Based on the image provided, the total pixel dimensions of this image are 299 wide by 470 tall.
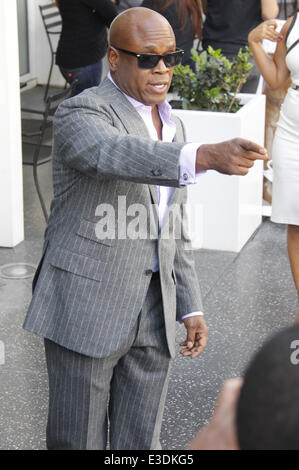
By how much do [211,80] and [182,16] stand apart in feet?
2.77

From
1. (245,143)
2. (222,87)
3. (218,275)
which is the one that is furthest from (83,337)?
(222,87)

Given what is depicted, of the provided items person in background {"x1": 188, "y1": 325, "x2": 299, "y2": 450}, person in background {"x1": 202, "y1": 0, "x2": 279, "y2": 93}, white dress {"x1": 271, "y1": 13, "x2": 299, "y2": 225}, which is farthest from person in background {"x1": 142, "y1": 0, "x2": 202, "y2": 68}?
person in background {"x1": 188, "y1": 325, "x2": 299, "y2": 450}

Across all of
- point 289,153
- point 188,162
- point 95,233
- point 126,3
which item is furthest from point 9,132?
point 188,162

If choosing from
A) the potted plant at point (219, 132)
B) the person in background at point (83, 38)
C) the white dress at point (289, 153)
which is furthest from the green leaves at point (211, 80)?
the white dress at point (289, 153)

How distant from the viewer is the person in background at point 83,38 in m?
7.22

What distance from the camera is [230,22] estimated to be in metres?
7.10

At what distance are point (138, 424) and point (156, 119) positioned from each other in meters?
1.05

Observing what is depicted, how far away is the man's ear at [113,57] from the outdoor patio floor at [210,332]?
1.87m

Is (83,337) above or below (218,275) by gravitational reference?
above

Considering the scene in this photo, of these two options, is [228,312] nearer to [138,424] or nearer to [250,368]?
[138,424]

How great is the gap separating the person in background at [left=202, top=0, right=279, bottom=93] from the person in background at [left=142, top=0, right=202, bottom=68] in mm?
109

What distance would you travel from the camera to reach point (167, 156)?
230 cm
